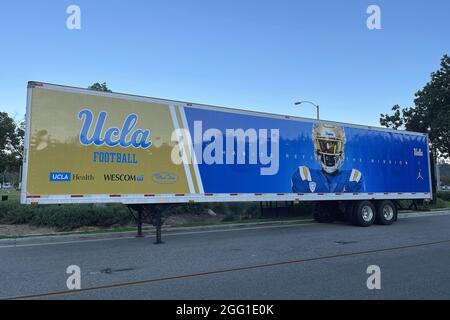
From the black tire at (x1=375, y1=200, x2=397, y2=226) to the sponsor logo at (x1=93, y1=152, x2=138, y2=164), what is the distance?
10165mm

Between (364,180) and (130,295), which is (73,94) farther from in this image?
(364,180)

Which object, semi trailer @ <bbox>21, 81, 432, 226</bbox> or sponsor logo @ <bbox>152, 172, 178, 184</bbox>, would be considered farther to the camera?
sponsor logo @ <bbox>152, 172, 178, 184</bbox>

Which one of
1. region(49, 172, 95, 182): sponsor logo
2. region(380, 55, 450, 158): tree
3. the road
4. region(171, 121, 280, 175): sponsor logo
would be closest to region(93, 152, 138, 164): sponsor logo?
region(49, 172, 95, 182): sponsor logo

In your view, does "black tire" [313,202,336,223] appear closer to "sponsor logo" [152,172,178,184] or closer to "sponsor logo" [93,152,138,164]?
"sponsor logo" [152,172,178,184]

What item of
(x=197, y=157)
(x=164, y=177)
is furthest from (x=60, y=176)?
(x=197, y=157)

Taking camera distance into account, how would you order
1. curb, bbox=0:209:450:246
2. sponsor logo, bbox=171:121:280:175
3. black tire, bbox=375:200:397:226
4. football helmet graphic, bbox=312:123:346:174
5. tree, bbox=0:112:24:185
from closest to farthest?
1. curb, bbox=0:209:450:246
2. sponsor logo, bbox=171:121:280:175
3. football helmet graphic, bbox=312:123:346:174
4. black tire, bbox=375:200:397:226
5. tree, bbox=0:112:24:185

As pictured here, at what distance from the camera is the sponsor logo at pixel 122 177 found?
1132 cm

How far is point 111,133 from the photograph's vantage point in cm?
1139

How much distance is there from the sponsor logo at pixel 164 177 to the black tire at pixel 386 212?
890cm

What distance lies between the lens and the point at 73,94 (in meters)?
11.0

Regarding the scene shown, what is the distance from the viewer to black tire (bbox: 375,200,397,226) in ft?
55.8

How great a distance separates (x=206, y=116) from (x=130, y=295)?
24.7 feet
